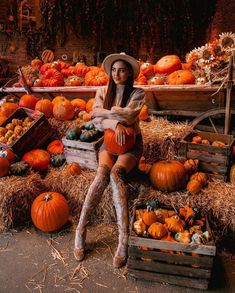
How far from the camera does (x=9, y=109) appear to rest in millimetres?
4832

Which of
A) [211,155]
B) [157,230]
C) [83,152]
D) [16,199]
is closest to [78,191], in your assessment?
[83,152]

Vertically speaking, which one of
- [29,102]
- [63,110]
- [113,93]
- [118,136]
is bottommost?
[118,136]

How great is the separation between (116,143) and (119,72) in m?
0.79

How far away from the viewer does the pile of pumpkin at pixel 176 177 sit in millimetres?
3297

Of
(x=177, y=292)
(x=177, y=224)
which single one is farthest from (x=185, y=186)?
(x=177, y=292)

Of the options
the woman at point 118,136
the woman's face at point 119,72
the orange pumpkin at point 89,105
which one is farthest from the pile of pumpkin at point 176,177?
the orange pumpkin at point 89,105

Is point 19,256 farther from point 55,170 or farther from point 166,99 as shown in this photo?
point 166,99

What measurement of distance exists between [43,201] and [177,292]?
1763mm

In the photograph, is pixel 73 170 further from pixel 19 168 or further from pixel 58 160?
pixel 19 168

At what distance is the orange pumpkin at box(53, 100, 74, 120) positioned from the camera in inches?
184

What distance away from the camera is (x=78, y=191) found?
3656mm

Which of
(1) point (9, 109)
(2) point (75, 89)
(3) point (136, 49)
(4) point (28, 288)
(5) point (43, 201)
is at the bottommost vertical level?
(4) point (28, 288)

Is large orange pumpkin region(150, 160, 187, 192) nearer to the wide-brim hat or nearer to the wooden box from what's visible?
the wide-brim hat

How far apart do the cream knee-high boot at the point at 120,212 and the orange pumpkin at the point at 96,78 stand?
2452 millimetres
